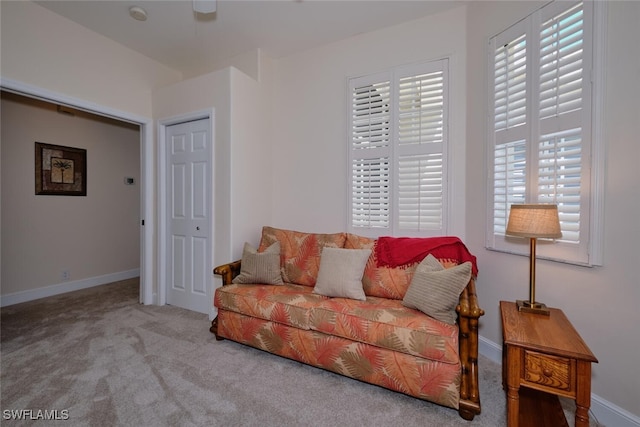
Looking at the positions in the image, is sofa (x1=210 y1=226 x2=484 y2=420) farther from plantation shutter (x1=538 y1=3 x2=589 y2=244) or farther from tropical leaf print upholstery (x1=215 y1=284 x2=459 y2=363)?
plantation shutter (x1=538 y1=3 x2=589 y2=244)

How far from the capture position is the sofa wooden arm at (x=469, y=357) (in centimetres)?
157

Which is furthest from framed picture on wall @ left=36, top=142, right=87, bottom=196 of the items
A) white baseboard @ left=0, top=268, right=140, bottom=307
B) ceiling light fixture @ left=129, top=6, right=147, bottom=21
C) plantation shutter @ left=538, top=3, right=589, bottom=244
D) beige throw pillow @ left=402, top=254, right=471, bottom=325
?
plantation shutter @ left=538, top=3, right=589, bottom=244

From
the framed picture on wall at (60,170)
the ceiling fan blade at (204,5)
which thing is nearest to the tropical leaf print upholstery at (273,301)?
the ceiling fan blade at (204,5)

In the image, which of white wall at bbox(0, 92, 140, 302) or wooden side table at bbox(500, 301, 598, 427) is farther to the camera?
white wall at bbox(0, 92, 140, 302)

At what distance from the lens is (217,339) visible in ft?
8.13

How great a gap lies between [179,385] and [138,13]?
3.22 meters

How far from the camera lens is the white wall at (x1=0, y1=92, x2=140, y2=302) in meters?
3.29

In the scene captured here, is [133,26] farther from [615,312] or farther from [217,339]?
[615,312]

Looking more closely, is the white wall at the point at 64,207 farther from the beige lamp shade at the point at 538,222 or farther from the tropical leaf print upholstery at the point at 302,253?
the beige lamp shade at the point at 538,222

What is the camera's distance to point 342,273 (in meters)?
2.25

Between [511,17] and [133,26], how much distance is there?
11.3ft

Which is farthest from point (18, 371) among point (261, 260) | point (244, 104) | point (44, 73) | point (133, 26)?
point (133, 26)

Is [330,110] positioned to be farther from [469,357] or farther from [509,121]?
[469,357]

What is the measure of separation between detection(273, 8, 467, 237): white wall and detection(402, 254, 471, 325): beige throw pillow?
827mm
